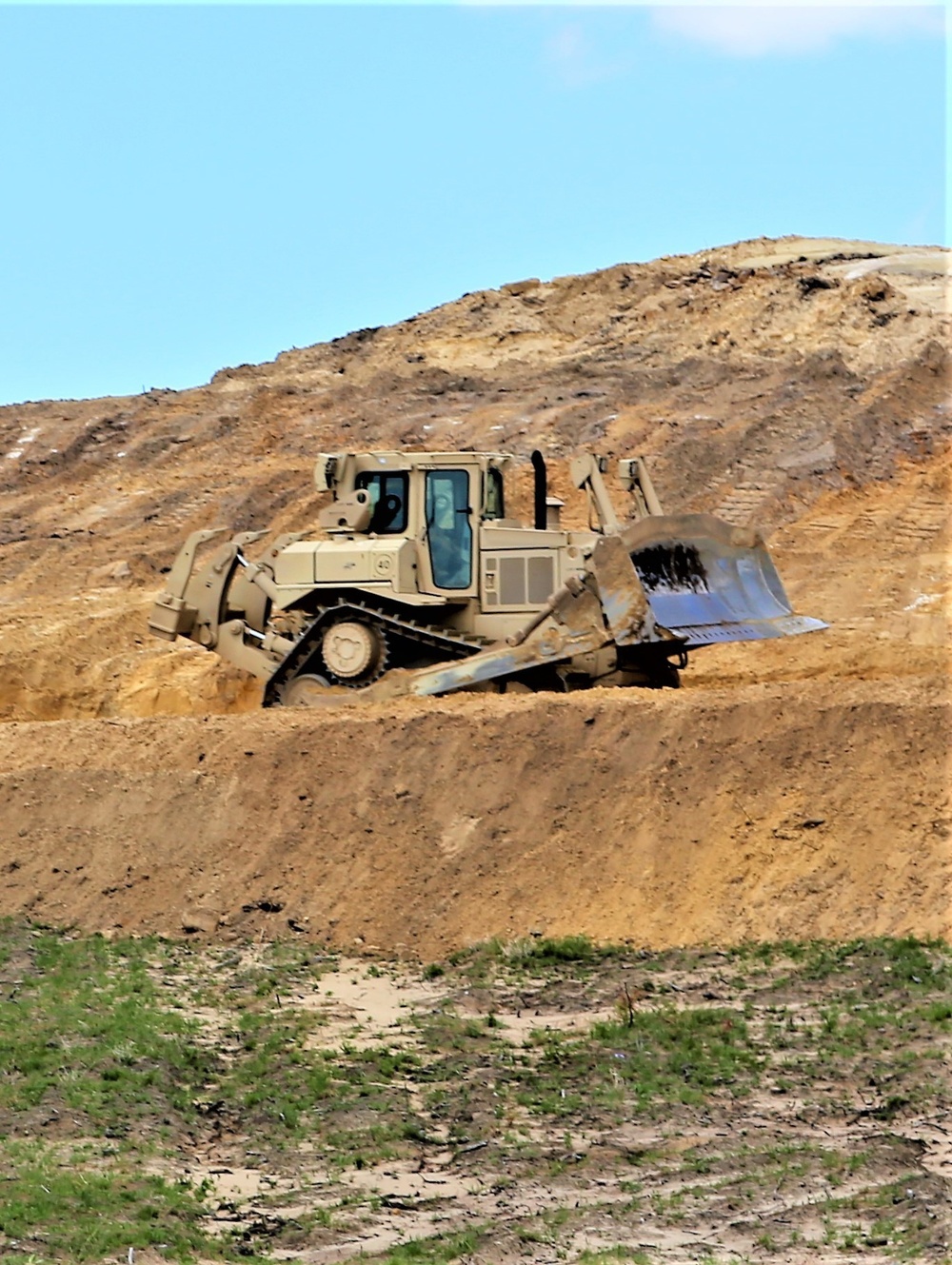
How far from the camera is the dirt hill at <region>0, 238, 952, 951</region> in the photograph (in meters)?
13.1

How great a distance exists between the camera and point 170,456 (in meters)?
35.3

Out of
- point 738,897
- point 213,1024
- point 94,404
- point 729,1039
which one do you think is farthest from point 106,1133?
point 94,404

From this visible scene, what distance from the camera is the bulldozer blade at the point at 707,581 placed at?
16594 millimetres

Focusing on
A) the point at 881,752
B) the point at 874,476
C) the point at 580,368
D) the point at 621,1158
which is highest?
the point at 580,368

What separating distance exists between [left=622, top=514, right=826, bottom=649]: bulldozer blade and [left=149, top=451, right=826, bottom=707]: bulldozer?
0.7 inches

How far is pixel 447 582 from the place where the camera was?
703 inches

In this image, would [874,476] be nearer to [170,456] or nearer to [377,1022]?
[170,456]

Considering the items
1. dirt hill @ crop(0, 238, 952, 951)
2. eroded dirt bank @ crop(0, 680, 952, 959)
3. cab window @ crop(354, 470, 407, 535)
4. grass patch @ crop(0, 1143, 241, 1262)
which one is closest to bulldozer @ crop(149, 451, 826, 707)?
cab window @ crop(354, 470, 407, 535)

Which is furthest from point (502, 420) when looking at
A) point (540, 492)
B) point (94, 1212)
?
point (94, 1212)

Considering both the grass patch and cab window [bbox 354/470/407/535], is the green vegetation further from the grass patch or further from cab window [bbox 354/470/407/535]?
cab window [bbox 354/470/407/535]

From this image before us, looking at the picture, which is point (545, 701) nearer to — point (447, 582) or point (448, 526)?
point (447, 582)

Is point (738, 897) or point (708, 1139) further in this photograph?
point (738, 897)

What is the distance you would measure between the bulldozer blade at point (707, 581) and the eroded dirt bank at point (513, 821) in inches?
55.5

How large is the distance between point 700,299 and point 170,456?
32.1 feet
